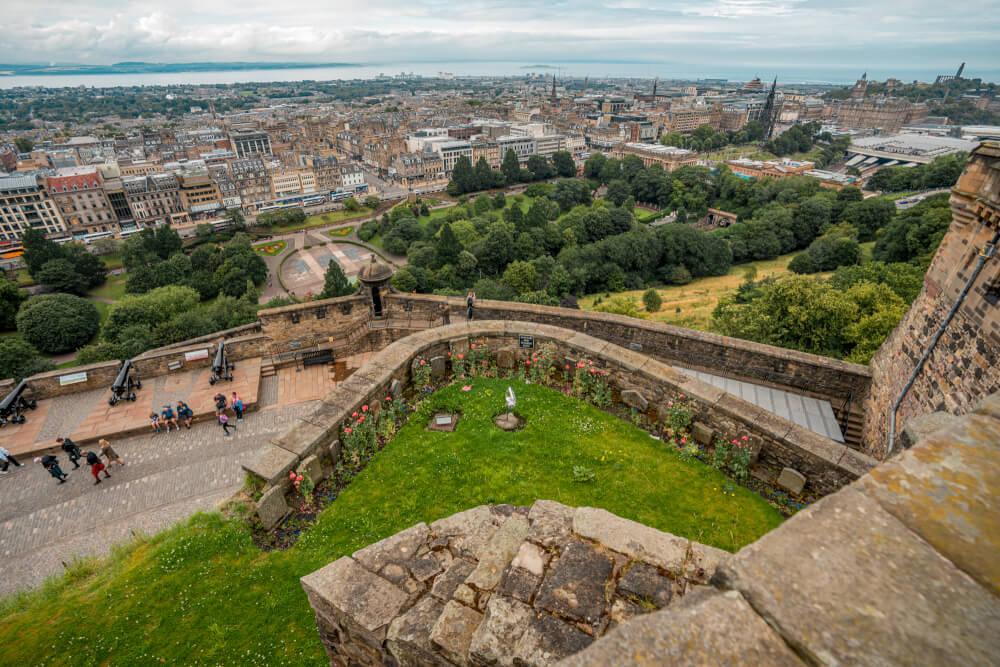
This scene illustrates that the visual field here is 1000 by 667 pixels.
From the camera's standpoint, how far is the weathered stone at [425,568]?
4680 mm

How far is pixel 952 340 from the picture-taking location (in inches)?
312

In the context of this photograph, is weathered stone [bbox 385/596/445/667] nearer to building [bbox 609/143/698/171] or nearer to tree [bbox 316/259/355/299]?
tree [bbox 316/259/355/299]

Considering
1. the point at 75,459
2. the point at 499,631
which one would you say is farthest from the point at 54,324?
the point at 499,631

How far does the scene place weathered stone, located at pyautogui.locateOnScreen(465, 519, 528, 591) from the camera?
160 inches

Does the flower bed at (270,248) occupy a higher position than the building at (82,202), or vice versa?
the building at (82,202)

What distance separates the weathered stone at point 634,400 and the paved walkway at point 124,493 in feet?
28.5

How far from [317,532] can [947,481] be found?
→ 6.76 meters

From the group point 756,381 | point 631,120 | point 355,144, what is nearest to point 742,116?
point 631,120

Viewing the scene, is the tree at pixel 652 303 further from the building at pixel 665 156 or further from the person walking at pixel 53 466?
the building at pixel 665 156

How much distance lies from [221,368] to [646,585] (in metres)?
13.9

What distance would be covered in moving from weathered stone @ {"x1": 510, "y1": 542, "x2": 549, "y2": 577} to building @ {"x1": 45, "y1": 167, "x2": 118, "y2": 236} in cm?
12762

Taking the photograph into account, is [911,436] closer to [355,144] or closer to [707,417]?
[707,417]

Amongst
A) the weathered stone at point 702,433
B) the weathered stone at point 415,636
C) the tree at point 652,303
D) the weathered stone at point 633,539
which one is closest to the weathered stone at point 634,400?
the weathered stone at point 702,433

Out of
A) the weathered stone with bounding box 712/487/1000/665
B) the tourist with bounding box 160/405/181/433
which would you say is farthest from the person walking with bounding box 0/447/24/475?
the weathered stone with bounding box 712/487/1000/665
